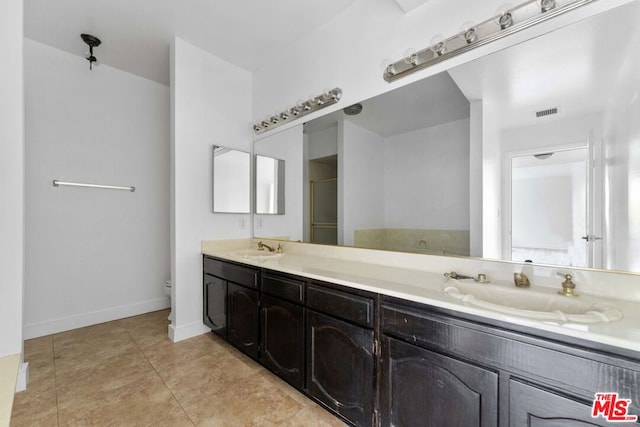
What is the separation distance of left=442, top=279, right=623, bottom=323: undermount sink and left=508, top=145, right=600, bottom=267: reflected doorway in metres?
0.19

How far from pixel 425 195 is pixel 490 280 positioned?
581 mm

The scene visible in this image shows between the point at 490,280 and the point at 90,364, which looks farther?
the point at 90,364

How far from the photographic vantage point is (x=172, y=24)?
7.35ft

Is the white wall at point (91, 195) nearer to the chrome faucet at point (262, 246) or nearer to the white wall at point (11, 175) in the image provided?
the chrome faucet at point (262, 246)

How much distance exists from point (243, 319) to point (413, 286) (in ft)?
4.53

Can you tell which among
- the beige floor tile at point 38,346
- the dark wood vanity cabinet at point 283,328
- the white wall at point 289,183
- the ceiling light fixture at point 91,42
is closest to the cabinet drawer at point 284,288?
the dark wood vanity cabinet at point 283,328

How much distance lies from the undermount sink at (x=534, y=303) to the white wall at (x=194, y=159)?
7.21 feet

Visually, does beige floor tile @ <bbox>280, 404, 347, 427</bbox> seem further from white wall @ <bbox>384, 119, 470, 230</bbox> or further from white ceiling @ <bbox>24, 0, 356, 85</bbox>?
white ceiling @ <bbox>24, 0, 356, 85</bbox>

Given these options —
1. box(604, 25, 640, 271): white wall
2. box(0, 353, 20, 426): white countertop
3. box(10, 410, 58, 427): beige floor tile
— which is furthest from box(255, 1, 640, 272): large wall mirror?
box(10, 410, 58, 427): beige floor tile

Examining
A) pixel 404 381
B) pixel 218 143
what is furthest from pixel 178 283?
pixel 404 381

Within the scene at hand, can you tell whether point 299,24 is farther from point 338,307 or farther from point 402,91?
point 338,307

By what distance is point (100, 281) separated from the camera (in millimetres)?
2812

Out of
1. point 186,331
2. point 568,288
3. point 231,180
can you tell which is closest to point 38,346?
point 186,331

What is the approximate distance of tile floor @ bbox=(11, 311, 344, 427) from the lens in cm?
149
